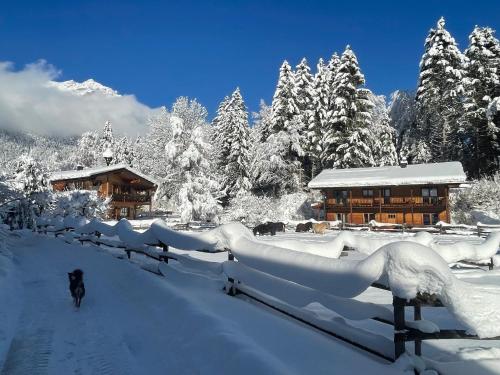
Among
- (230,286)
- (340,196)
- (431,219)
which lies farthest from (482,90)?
(230,286)

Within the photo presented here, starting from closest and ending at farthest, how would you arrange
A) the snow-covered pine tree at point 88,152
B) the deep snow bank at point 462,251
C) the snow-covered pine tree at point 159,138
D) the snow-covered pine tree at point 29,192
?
1. the deep snow bank at point 462,251
2. the snow-covered pine tree at point 29,192
3. the snow-covered pine tree at point 159,138
4. the snow-covered pine tree at point 88,152

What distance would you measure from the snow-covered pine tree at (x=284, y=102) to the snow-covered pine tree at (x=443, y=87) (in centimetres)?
1589

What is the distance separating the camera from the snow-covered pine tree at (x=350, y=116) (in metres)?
45.8

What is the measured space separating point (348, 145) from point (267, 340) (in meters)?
43.1

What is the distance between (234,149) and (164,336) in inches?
1817

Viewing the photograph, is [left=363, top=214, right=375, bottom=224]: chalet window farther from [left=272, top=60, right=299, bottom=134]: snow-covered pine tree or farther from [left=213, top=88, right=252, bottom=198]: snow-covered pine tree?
[left=213, top=88, right=252, bottom=198]: snow-covered pine tree

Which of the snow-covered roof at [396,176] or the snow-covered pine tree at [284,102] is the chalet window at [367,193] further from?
the snow-covered pine tree at [284,102]

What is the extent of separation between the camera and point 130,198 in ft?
164

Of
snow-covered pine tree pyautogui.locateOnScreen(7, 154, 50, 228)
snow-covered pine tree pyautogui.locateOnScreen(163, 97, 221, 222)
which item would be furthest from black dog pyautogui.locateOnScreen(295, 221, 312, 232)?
snow-covered pine tree pyautogui.locateOnScreen(7, 154, 50, 228)

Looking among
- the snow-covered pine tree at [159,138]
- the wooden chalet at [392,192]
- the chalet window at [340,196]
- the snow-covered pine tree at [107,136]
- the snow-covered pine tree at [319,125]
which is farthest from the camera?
the snow-covered pine tree at [107,136]

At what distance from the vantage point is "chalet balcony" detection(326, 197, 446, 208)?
37441 millimetres

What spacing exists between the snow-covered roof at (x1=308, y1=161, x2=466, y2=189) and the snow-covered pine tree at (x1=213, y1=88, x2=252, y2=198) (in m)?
12.9

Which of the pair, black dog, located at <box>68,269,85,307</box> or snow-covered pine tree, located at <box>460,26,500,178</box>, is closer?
black dog, located at <box>68,269,85,307</box>

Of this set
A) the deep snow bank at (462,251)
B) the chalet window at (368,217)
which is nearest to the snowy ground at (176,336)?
the deep snow bank at (462,251)
